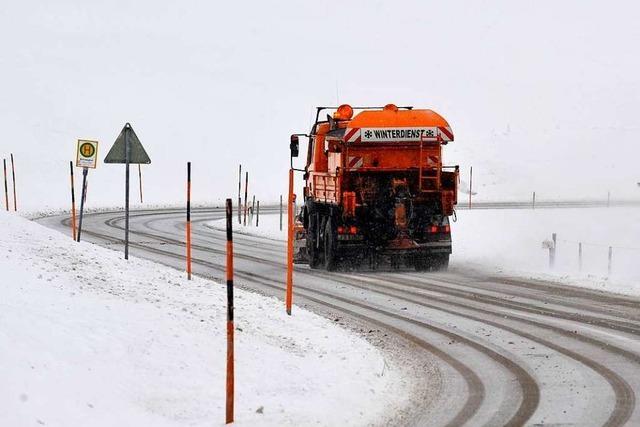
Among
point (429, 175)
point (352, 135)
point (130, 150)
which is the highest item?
point (352, 135)

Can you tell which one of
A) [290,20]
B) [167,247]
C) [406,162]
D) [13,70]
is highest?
[290,20]

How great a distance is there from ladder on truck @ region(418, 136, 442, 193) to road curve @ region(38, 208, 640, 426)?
170 centimetres

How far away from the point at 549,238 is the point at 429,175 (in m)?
11.4

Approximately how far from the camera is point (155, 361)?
28.2ft

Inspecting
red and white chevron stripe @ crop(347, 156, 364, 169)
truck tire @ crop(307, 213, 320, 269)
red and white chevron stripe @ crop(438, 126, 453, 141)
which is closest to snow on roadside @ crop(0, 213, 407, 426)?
red and white chevron stripe @ crop(347, 156, 364, 169)

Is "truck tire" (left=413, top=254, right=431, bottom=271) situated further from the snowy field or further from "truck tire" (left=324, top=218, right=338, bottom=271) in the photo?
"truck tire" (left=324, top=218, right=338, bottom=271)

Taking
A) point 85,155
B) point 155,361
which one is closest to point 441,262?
point 85,155

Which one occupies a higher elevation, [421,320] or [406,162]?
[406,162]

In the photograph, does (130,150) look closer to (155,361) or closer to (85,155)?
(85,155)

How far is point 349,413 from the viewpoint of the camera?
8203mm

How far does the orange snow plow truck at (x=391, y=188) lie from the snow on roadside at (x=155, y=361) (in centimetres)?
793

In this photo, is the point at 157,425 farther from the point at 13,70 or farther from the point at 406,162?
the point at 13,70

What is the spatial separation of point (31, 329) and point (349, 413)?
258 centimetres

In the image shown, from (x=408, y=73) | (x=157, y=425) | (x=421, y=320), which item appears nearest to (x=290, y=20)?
(x=408, y=73)
